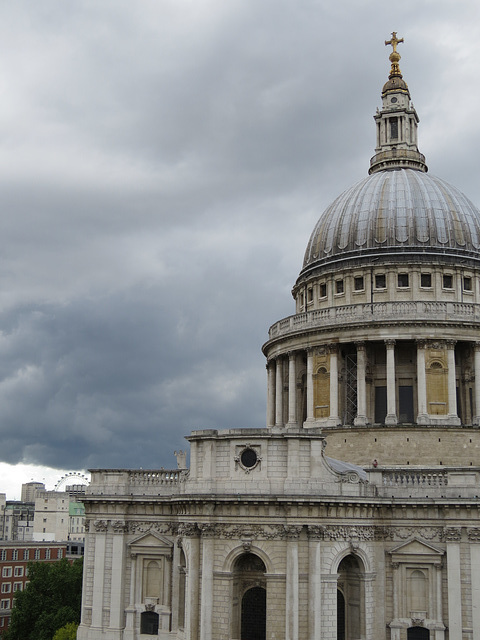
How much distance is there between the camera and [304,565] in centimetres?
3878

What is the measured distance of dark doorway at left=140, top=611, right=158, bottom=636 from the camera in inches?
1727

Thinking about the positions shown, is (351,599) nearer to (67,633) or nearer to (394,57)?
(67,633)

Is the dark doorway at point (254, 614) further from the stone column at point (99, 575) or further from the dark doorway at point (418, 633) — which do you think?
the stone column at point (99, 575)

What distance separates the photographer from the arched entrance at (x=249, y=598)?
39.6 metres

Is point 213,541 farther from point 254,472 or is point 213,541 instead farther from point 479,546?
point 479,546

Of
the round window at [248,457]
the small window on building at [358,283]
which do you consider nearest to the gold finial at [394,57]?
the small window on building at [358,283]

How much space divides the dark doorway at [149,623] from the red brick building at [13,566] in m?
61.6

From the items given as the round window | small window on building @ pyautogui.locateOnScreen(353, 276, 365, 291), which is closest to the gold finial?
small window on building @ pyautogui.locateOnScreen(353, 276, 365, 291)

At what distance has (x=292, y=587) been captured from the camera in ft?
126

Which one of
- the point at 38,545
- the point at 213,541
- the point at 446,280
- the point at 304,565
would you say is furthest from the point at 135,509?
the point at 38,545

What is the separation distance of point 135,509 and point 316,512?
11.5m

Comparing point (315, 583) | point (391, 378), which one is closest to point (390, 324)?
point (391, 378)

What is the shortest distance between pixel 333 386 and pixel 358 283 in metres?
8.20

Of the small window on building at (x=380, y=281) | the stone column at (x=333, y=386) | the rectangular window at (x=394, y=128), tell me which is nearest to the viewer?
the stone column at (x=333, y=386)
